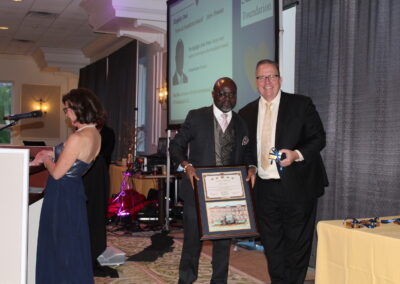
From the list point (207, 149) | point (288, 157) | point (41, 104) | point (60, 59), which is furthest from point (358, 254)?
point (41, 104)

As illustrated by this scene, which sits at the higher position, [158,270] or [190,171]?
[190,171]

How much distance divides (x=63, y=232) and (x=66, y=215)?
10 cm

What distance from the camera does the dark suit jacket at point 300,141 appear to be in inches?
135

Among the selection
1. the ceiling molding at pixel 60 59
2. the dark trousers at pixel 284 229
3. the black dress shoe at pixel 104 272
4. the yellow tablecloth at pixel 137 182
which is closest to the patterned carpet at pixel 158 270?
the black dress shoe at pixel 104 272

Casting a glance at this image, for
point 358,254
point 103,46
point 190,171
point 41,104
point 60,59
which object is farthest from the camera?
point 41,104

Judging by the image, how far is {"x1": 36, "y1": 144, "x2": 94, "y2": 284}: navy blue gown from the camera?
3.28 m

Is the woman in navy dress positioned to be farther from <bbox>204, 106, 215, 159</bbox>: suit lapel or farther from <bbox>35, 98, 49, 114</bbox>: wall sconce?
<bbox>35, 98, 49, 114</bbox>: wall sconce

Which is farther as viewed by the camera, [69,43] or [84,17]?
[69,43]

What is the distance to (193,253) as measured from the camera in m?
3.67

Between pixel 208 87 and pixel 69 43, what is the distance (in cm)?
829

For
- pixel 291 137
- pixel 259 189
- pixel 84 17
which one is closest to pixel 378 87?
pixel 291 137

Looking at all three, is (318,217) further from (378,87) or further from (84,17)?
(84,17)

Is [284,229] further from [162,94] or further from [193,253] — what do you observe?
[162,94]

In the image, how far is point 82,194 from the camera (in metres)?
3.43
